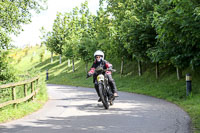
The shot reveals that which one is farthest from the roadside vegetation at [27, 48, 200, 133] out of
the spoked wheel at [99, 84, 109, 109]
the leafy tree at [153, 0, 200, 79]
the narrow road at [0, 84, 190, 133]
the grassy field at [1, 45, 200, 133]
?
the spoked wheel at [99, 84, 109, 109]

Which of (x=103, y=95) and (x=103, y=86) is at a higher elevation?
(x=103, y=86)

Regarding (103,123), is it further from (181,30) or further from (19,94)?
(181,30)

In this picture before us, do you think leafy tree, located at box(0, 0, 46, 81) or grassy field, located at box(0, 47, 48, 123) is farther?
leafy tree, located at box(0, 0, 46, 81)

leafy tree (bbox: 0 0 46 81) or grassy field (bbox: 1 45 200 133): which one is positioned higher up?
leafy tree (bbox: 0 0 46 81)

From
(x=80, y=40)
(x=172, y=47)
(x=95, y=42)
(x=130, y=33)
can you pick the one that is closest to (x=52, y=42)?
(x=80, y=40)

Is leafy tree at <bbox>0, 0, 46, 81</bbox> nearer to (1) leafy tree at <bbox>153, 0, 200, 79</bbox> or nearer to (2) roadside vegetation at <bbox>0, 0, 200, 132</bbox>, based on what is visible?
(2) roadside vegetation at <bbox>0, 0, 200, 132</bbox>

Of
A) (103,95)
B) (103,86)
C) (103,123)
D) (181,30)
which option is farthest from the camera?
(181,30)

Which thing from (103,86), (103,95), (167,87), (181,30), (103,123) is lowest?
(103,123)

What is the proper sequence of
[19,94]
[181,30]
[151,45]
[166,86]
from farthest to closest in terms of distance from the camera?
[151,45] → [166,86] → [181,30] → [19,94]

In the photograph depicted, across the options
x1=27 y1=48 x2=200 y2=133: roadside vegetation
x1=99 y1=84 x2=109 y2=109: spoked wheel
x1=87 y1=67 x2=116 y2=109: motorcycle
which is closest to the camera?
x1=99 y1=84 x2=109 y2=109: spoked wheel

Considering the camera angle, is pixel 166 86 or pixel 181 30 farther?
pixel 166 86

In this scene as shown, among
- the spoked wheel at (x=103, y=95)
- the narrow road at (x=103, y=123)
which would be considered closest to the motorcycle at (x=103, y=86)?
the spoked wheel at (x=103, y=95)

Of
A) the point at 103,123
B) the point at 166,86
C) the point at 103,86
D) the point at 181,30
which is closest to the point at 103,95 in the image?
the point at 103,86

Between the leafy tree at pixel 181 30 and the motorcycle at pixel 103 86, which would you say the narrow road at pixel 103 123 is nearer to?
the motorcycle at pixel 103 86
